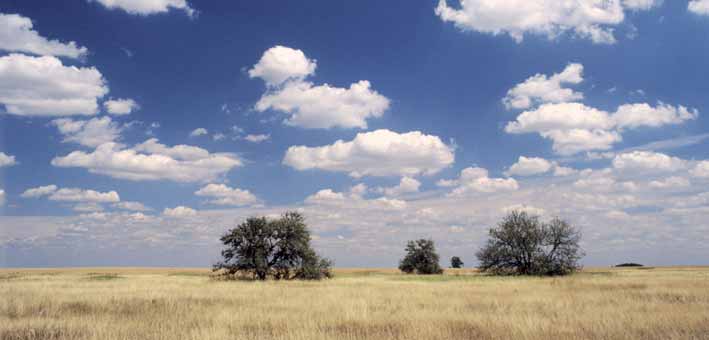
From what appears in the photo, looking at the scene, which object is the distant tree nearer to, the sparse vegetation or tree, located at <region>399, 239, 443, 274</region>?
the sparse vegetation

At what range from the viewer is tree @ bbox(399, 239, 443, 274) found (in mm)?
69125

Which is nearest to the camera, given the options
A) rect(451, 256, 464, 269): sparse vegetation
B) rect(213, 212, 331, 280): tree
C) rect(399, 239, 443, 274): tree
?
rect(213, 212, 331, 280): tree

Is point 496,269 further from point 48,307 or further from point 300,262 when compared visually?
point 48,307

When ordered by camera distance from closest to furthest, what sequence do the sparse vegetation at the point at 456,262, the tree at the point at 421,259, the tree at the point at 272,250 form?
the tree at the point at 272,250, the tree at the point at 421,259, the sparse vegetation at the point at 456,262

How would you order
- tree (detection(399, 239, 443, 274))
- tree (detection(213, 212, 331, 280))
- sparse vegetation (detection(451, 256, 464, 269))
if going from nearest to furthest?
tree (detection(213, 212, 331, 280))
tree (detection(399, 239, 443, 274))
sparse vegetation (detection(451, 256, 464, 269))

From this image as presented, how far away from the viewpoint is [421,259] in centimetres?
7025

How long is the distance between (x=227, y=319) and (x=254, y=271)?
36.1m

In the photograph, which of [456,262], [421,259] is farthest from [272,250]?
[456,262]

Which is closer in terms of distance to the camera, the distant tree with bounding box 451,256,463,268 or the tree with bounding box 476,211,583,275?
the tree with bounding box 476,211,583,275

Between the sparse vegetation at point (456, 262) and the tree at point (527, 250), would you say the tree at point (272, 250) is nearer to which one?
the tree at point (527, 250)

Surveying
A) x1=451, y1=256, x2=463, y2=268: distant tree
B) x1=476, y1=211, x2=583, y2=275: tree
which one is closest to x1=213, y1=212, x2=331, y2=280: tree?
x1=476, y1=211, x2=583, y2=275: tree

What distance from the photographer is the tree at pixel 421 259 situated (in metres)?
69.1


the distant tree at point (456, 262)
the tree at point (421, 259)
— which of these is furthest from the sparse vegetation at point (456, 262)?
the tree at point (421, 259)

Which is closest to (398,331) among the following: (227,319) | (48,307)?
(227,319)
